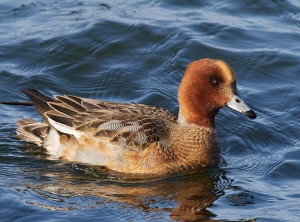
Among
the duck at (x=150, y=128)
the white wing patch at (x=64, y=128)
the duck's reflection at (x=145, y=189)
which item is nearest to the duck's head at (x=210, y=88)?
the duck at (x=150, y=128)

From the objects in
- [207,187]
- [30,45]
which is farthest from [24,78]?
[207,187]

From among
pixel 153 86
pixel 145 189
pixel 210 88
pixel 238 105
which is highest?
pixel 153 86

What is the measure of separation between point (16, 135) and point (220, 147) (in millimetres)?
2417

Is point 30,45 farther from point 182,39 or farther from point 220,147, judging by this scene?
point 220,147

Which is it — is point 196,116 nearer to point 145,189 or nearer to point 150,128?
point 150,128

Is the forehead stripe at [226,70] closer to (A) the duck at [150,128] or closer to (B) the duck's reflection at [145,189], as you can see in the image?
(A) the duck at [150,128]

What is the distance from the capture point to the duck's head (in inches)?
385

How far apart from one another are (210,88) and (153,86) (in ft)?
8.28

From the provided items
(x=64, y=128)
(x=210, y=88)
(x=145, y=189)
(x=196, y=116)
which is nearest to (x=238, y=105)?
(x=210, y=88)

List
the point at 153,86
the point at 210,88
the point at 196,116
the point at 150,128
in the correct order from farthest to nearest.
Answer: the point at 153,86 < the point at 196,116 < the point at 210,88 < the point at 150,128

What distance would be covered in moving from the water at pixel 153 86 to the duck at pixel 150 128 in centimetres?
17

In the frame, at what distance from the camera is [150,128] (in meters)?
9.72

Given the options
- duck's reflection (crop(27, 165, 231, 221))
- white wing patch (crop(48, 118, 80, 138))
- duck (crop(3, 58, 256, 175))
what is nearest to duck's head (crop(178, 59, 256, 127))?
duck (crop(3, 58, 256, 175))

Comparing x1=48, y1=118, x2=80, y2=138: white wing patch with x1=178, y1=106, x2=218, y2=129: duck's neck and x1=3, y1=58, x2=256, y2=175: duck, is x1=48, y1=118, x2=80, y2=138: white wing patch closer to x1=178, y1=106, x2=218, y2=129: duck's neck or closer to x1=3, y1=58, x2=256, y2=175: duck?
x1=3, y1=58, x2=256, y2=175: duck
